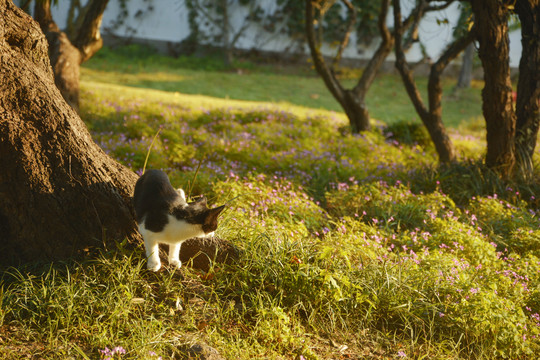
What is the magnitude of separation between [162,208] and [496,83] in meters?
5.71

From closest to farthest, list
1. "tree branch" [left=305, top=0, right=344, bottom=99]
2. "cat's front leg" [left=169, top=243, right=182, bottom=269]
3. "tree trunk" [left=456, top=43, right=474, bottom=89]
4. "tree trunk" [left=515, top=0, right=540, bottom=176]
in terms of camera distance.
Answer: "cat's front leg" [left=169, top=243, right=182, bottom=269] < "tree trunk" [left=515, top=0, right=540, bottom=176] < "tree branch" [left=305, top=0, right=344, bottom=99] < "tree trunk" [left=456, top=43, right=474, bottom=89]

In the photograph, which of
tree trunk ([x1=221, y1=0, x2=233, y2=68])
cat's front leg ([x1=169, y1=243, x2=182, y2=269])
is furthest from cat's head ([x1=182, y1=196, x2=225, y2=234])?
tree trunk ([x1=221, y1=0, x2=233, y2=68])

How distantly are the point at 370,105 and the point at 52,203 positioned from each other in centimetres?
1538

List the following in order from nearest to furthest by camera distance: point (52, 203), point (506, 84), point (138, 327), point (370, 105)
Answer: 1. point (138, 327)
2. point (52, 203)
3. point (506, 84)
4. point (370, 105)

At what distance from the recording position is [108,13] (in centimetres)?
2364

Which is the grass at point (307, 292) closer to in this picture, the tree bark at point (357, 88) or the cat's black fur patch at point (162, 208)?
the cat's black fur patch at point (162, 208)

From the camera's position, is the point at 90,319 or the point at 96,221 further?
the point at 96,221

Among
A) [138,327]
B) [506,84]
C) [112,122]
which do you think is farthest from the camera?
[112,122]

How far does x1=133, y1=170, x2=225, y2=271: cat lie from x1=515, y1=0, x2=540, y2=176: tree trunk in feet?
18.8

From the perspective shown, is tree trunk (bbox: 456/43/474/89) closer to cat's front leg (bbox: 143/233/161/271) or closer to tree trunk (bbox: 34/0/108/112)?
tree trunk (bbox: 34/0/108/112)

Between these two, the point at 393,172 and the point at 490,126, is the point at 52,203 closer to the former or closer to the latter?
the point at 393,172

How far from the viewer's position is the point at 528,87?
6734 millimetres

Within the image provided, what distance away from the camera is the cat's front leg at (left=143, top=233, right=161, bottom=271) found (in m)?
3.10

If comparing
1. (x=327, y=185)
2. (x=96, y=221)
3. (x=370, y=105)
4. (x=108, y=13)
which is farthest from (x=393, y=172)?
(x=108, y=13)
